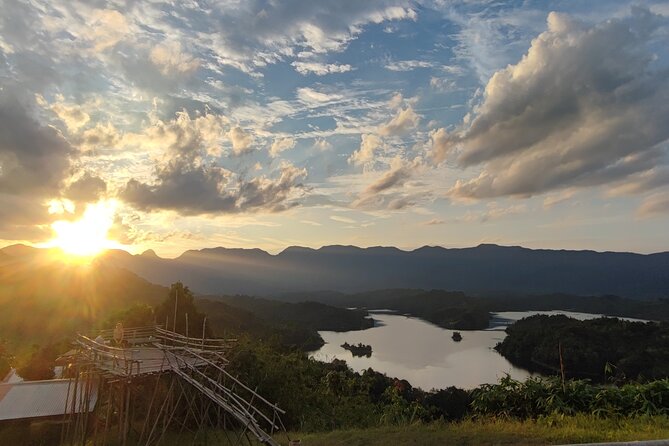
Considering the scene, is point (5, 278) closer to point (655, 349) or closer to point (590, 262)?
point (655, 349)

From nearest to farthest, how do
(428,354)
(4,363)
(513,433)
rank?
(513,433), (4,363), (428,354)

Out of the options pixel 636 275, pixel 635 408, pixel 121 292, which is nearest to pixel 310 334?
pixel 121 292

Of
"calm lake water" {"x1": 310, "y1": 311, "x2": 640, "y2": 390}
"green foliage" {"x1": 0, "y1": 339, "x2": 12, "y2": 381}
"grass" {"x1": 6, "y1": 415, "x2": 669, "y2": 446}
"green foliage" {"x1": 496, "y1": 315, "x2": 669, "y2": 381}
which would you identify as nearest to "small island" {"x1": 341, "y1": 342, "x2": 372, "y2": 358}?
"calm lake water" {"x1": 310, "y1": 311, "x2": 640, "y2": 390}

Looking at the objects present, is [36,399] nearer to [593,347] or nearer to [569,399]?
[569,399]

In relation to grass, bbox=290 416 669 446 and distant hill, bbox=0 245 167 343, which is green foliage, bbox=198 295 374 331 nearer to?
distant hill, bbox=0 245 167 343

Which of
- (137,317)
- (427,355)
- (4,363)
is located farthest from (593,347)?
(4,363)

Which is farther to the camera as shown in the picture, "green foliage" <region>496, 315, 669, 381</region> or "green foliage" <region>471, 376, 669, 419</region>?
"green foliage" <region>496, 315, 669, 381</region>
